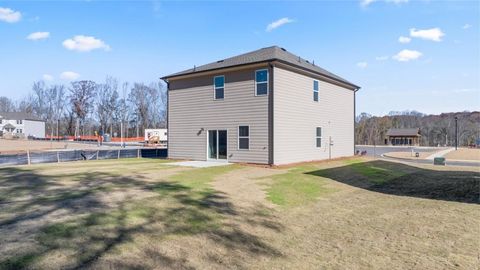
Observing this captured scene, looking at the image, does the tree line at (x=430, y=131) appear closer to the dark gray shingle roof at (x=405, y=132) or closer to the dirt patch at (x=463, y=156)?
the dark gray shingle roof at (x=405, y=132)

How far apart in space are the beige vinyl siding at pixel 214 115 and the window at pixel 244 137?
195 mm

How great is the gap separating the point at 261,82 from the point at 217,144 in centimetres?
446

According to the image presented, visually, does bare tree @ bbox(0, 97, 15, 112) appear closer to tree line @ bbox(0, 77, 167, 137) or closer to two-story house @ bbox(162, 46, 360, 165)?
tree line @ bbox(0, 77, 167, 137)

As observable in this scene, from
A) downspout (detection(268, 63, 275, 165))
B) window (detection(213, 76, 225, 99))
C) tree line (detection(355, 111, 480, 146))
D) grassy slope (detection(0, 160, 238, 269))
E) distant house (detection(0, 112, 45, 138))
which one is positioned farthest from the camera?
distant house (detection(0, 112, 45, 138))

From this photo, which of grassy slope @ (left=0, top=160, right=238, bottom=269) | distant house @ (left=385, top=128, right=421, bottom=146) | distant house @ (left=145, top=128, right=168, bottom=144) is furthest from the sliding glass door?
distant house @ (left=385, top=128, right=421, bottom=146)

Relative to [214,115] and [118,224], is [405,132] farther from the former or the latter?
[118,224]

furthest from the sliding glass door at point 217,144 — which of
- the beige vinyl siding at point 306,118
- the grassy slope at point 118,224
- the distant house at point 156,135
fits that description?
the distant house at point 156,135

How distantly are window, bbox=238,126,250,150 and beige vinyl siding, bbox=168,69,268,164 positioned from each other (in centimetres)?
20

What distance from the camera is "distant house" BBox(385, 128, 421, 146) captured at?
3004 inches

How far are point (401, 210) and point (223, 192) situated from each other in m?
4.54

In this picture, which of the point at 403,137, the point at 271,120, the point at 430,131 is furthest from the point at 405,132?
the point at 271,120

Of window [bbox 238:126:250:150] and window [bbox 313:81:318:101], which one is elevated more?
window [bbox 313:81:318:101]

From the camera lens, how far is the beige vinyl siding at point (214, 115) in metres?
16.7

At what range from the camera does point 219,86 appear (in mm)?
18297
